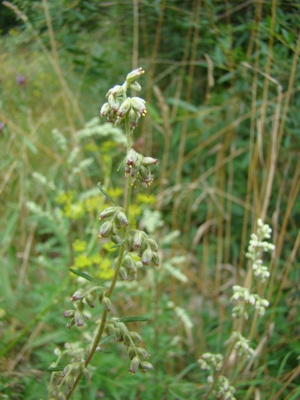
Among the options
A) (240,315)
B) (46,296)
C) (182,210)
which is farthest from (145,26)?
(240,315)

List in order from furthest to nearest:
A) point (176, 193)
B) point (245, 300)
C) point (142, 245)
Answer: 1. point (176, 193)
2. point (245, 300)
3. point (142, 245)

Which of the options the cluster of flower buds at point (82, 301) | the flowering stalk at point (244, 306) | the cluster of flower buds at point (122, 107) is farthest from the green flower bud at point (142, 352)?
the cluster of flower buds at point (122, 107)

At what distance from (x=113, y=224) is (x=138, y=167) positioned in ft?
0.58

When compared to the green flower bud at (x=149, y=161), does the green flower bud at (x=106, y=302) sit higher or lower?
lower

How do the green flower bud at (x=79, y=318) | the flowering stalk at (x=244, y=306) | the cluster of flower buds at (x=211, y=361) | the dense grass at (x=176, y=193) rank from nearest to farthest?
the green flower bud at (x=79, y=318) → the flowering stalk at (x=244, y=306) → the cluster of flower buds at (x=211, y=361) → the dense grass at (x=176, y=193)

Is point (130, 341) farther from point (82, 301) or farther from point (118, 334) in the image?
point (82, 301)

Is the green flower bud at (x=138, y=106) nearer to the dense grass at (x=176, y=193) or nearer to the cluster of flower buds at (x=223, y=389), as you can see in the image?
the cluster of flower buds at (x=223, y=389)

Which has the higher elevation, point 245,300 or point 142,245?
point 142,245

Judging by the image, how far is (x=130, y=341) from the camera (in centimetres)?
128

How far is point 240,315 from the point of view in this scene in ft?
5.17

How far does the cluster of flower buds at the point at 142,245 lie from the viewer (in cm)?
120

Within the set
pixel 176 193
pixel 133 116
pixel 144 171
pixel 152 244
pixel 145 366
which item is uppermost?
pixel 133 116

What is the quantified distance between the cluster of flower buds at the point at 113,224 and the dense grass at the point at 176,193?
883 millimetres

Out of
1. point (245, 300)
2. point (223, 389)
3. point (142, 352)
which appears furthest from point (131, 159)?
point (223, 389)
